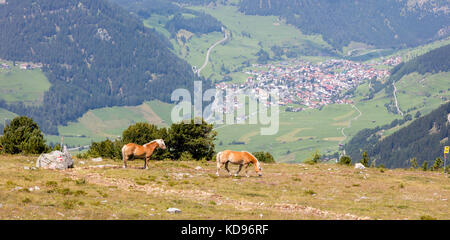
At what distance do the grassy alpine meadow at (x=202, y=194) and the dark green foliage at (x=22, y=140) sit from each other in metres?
4.74

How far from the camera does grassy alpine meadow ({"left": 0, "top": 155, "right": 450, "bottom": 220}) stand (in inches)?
1099

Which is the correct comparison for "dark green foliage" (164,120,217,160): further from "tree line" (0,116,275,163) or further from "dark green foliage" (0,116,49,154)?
"dark green foliage" (0,116,49,154)

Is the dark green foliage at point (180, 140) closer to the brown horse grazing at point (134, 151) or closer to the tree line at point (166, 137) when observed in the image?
the tree line at point (166, 137)

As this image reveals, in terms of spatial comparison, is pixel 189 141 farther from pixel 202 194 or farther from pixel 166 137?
pixel 202 194

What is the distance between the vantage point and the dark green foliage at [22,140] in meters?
54.3

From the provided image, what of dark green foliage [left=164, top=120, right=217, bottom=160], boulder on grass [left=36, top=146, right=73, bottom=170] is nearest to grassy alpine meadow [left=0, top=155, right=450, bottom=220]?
boulder on grass [left=36, top=146, right=73, bottom=170]

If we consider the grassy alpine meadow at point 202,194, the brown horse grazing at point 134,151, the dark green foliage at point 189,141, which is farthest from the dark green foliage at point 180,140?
the brown horse grazing at point 134,151

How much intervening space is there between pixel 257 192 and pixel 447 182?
22819mm

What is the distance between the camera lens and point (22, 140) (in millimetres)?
A: 57500

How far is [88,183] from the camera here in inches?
1431

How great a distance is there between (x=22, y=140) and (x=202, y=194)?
98.9ft
